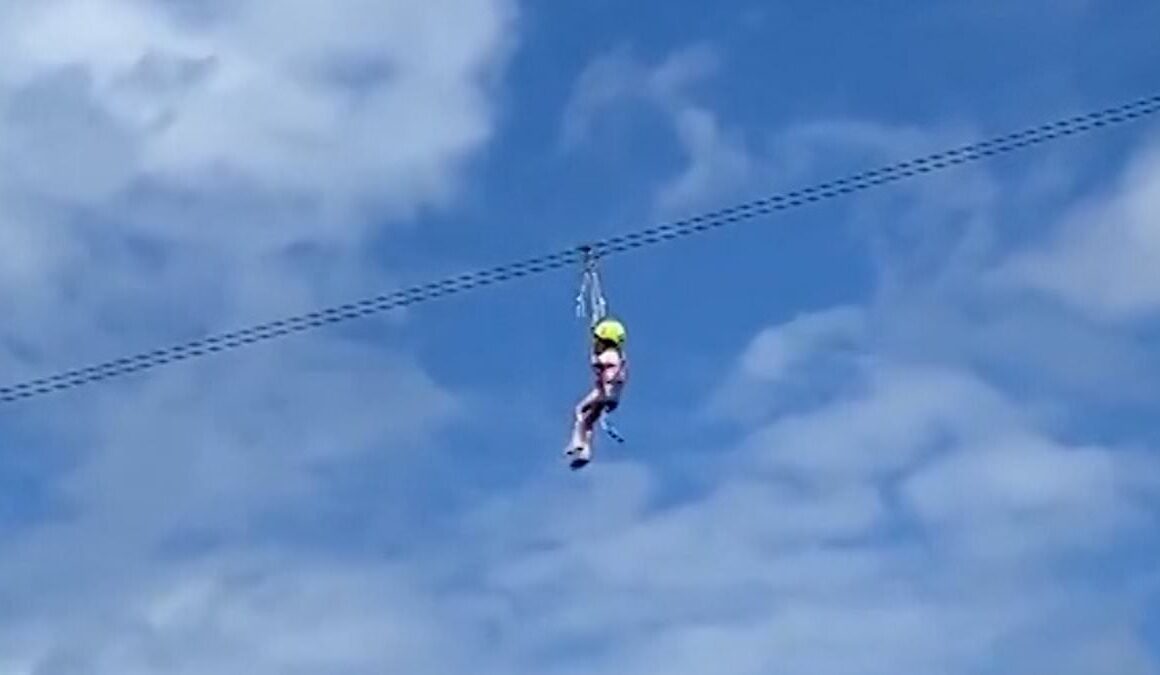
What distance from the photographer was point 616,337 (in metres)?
49.4

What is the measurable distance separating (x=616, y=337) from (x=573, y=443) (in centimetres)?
138

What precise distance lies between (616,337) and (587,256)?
58.0 inches

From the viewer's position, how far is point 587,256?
48312 mm

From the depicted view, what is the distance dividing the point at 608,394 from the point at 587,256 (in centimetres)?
205

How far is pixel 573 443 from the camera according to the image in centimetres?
4931

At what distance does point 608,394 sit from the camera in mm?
49500

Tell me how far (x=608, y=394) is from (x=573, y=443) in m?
0.75
